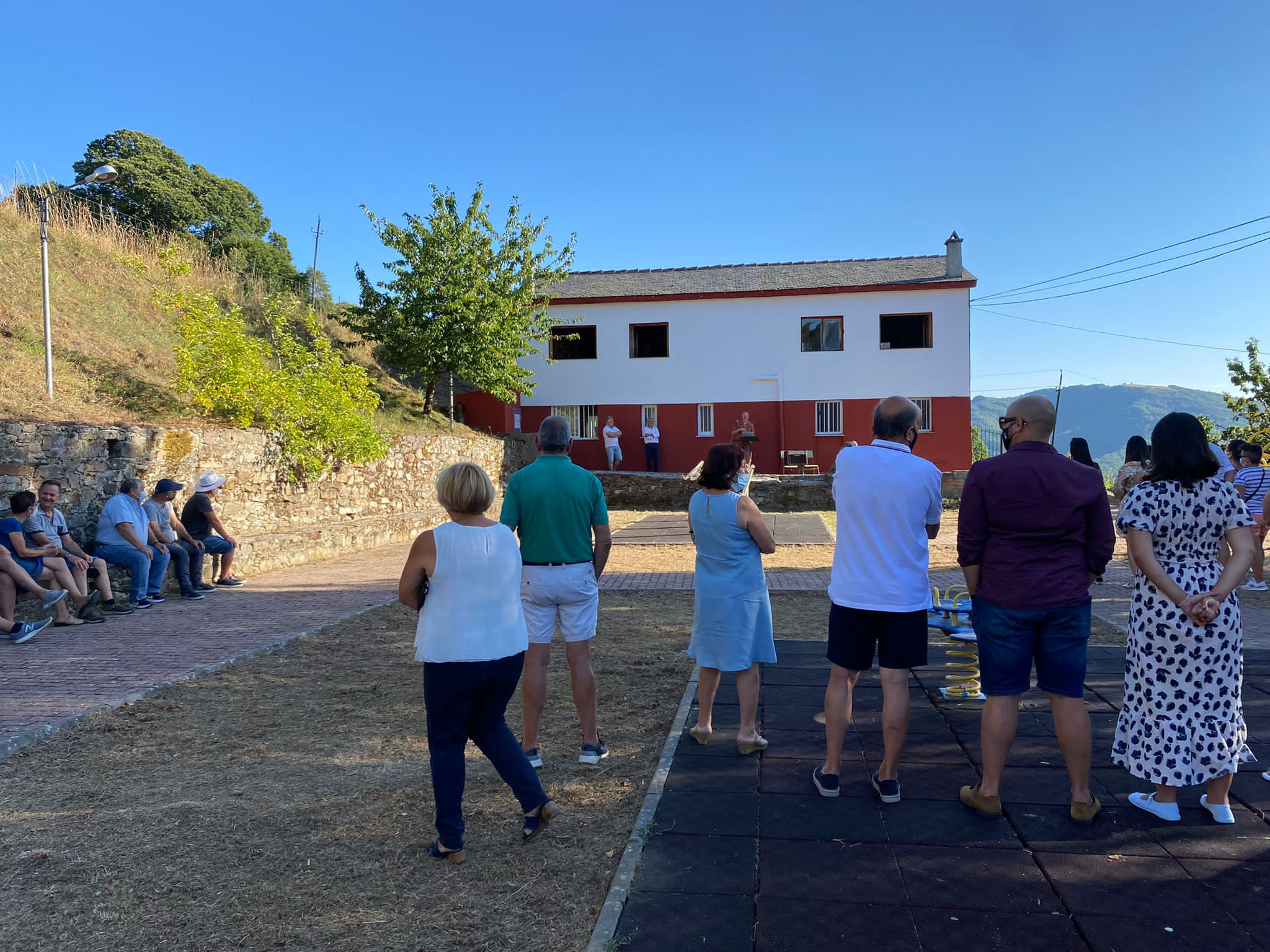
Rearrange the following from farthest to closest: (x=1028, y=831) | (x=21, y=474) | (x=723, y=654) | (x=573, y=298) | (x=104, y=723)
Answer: (x=573, y=298), (x=21, y=474), (x=104, y=723), (x=723, y=654), (x=1028, y=831)

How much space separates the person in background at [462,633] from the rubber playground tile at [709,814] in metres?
0.69

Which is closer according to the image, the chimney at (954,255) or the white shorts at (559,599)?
the white shorts at (559,599)

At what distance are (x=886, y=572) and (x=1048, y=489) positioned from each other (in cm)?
72

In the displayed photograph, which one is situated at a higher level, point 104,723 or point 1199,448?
point 1199,448

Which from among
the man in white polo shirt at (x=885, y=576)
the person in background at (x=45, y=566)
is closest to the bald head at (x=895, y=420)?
the man in white polo shirt at (x=885, y=576)

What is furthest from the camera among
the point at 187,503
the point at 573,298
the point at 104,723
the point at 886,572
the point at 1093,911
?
the point at 573,298

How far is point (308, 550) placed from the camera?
12234 mm

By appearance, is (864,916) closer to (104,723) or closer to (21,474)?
(104,723)

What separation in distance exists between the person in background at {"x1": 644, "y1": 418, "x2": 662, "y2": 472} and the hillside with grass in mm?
7873

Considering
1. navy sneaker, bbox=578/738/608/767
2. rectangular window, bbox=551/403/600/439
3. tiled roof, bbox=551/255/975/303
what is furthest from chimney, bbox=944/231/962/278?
navy sneaker, bbox=578/738/608/767

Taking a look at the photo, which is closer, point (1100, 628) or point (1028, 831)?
point (1028, 831)

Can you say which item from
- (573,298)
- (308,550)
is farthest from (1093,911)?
(573,298)

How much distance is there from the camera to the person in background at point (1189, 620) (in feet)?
10.8

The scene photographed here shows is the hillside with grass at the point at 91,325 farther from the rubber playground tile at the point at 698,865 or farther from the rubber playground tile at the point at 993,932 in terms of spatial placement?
the rubber playground tile at the point at 993,932
